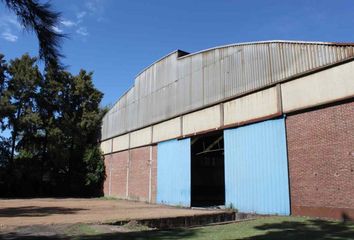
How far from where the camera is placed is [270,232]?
15.1m

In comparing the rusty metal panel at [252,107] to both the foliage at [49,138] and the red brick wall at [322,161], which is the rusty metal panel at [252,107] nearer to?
the red brick wall at [322,161]

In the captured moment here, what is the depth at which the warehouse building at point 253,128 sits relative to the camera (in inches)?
696

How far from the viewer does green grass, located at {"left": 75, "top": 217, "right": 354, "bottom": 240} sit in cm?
1358

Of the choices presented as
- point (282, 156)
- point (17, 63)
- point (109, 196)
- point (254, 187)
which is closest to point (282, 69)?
point (282, 156)

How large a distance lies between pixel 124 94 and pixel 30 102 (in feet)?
41.4

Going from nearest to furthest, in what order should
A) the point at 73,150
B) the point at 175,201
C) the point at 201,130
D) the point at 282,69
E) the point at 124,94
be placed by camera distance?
the point at 282,69 < the point at 201,130 < the point at 175,201 < the point at 124,94 < the point at 73,150

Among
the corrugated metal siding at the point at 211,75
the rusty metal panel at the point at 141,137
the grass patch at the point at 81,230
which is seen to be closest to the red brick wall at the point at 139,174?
the rusty metal panel at the point at 141,137

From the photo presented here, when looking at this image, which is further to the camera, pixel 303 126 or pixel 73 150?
pixel 73 150

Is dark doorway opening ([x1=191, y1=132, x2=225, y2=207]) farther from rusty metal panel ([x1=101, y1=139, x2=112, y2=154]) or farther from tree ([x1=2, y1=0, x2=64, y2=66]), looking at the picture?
tree ([x1=2, y1=0, x2=64, y2=66])

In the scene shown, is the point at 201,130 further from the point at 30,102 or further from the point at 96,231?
the point at 30,102

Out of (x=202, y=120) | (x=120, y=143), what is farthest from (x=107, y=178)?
(x=202, y=120)

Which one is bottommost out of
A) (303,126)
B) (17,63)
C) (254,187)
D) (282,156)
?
(254,187)

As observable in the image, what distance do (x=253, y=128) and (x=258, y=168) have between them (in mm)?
2184

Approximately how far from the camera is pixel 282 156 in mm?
19984
